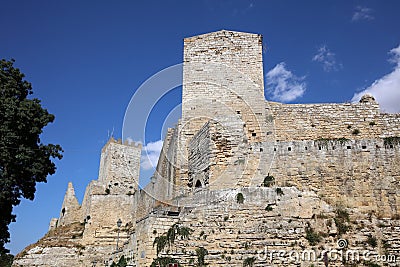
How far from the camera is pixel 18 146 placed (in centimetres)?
1616

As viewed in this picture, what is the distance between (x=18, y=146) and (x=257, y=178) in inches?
412

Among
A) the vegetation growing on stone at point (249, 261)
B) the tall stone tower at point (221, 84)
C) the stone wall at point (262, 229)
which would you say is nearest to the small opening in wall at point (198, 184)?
the tall stone tower at point (221, 84)

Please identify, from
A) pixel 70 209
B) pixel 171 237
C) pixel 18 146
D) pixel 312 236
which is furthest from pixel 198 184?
pixel 70 209

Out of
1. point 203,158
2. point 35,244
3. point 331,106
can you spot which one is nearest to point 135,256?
point 203,158

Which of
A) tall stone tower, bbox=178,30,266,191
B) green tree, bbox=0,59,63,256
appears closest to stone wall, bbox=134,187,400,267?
tall stone tower, bbox=178,30,266,191

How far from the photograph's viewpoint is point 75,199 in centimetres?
3020

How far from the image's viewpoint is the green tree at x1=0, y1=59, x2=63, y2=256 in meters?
15.7

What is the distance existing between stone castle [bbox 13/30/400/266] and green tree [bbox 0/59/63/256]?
5.56m

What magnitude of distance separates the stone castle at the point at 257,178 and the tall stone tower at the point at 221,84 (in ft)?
0.16

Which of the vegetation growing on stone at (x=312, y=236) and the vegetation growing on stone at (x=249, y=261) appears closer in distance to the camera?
the vegetation growing on stone at (x=249, y=261)

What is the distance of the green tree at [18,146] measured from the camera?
15.7m

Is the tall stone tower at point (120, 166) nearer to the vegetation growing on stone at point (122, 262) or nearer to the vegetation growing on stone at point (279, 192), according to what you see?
the vegetation growing on stone at point (122, 262)

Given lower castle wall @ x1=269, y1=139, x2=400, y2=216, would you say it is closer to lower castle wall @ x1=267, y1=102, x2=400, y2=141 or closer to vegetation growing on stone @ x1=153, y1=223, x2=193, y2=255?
lower castle wall @ x1=267, y1=102, x2=400, y2=141

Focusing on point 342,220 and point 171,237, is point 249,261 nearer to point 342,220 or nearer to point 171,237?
point 171,237
